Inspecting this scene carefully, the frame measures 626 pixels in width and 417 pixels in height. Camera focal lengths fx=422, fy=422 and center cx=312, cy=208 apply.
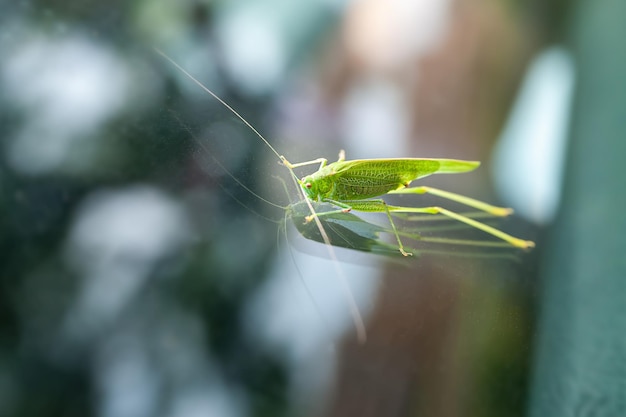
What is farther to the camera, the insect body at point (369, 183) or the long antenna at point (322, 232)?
the insect body at point (369, 183)

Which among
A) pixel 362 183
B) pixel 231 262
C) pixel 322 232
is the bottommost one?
pixel 231 262

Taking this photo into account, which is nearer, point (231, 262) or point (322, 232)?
point (231, 262)

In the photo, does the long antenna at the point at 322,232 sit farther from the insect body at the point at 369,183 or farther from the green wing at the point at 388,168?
the green wing at the point at 388,168

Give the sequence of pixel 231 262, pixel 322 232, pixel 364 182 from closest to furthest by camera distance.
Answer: pixel 231 262, pixel 322 232, pixel 364 182

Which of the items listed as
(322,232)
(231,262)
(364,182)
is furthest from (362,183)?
(231,262)

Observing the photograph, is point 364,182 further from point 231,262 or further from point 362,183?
point 231,262

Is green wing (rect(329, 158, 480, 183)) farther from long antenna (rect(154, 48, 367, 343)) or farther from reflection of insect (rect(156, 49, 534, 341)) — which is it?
long antenna (rect(154, 48, 367, 343))

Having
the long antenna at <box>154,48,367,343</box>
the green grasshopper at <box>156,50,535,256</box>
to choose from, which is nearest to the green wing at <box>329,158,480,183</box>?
the green grasshopper at <box>156,50,535,256</box>

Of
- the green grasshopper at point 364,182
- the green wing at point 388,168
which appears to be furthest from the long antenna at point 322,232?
the green wing at point 388,168

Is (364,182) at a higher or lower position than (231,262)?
higher
